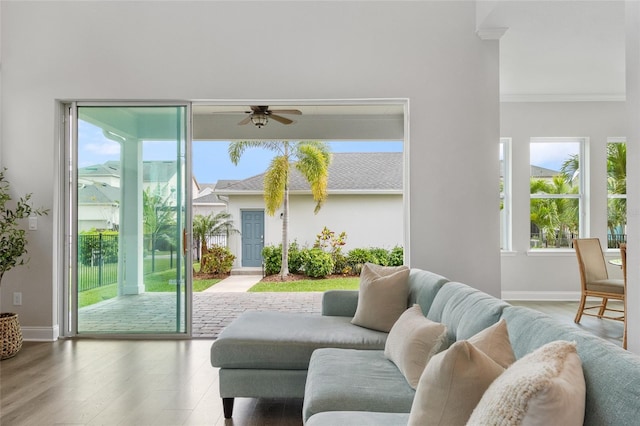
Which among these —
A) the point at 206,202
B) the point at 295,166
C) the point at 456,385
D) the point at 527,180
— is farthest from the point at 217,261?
the point at 456,385

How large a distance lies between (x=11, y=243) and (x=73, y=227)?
1.91ft

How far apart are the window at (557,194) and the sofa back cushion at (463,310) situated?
16.1 feet

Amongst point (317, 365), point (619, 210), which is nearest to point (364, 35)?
point (317, 365)

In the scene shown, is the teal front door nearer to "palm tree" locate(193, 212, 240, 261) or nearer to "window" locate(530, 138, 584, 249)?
"palm tree" locate(193, 212, 240, 261)

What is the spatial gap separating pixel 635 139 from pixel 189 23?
379 centimetres

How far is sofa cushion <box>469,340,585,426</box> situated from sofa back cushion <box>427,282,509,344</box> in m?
0.69

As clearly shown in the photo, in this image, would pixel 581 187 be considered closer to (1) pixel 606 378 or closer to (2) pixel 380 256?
(2) pixel 380 256

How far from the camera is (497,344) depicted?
150cm

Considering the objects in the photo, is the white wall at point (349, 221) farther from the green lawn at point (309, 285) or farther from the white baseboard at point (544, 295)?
the white baseboard at point (544, 295)

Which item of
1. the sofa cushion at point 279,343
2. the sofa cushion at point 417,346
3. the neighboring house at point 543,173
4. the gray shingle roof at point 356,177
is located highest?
the gray shingle roof at point 356,177

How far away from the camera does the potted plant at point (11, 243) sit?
3.90 meters

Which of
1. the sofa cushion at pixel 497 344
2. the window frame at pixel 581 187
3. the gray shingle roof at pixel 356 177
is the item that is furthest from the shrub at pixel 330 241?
the sofa cushion at pixel 497 344

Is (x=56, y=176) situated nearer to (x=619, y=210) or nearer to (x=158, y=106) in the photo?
(x=158, y=106)

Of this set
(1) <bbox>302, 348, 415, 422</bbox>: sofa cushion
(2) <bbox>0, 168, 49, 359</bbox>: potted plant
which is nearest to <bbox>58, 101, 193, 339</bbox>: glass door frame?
(2) <bbox>0, 168, 49, 359</bbox>: potted plant
